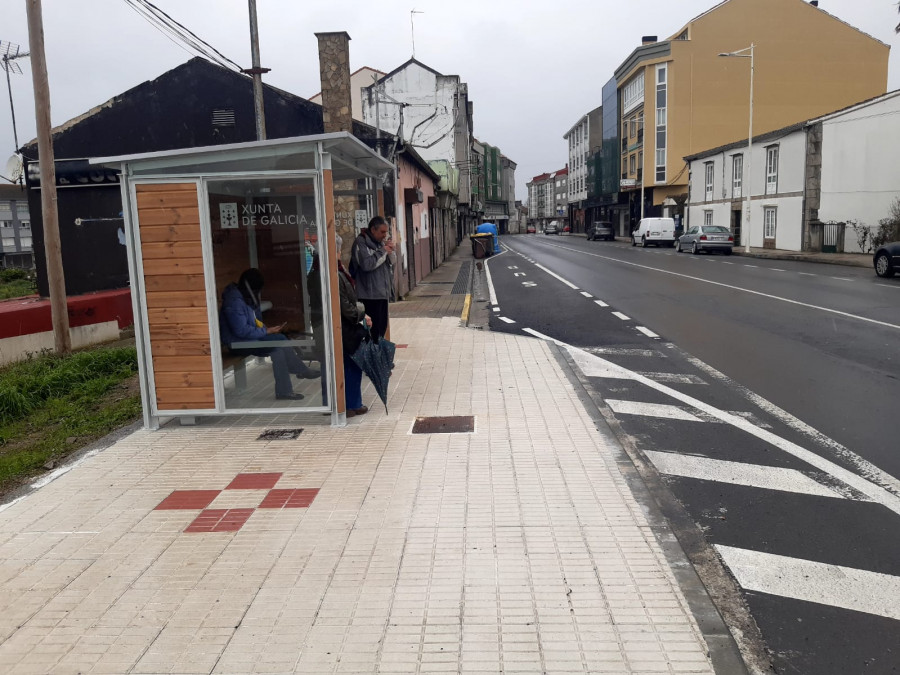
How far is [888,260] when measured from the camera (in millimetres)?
20406

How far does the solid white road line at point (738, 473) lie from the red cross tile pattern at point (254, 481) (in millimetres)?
2934

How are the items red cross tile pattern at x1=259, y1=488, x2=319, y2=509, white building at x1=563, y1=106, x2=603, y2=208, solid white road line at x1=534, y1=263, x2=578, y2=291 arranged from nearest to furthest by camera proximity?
1. red cross tile pattern at x1=259, y1=488, x2=319, y2=509
2. solid white road line at x1=534, y1=263, x2=578, y2=291
3. white building at x1=563, y1=106, x2=603, y2=208

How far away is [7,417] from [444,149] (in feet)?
130

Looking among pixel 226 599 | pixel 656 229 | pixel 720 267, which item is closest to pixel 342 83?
pixel 226 599

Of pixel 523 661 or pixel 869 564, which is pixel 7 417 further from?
pixel 869 564

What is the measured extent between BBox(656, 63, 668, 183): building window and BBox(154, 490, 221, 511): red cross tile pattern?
5922cm

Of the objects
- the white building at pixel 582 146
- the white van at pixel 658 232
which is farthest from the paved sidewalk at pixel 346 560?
the white building at pixel 582 146

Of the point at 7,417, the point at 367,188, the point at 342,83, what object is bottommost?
the point at 7,417

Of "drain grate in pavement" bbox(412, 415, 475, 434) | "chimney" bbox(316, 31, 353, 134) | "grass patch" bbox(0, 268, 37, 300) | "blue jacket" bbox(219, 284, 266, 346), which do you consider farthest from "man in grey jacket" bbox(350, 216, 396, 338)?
"grass patch" bbox(0, 268, 37, 300)

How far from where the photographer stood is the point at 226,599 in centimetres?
376

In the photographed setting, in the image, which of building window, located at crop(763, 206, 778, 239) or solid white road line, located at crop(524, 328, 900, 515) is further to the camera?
building window, located at crop(763, 206, 778, 239)

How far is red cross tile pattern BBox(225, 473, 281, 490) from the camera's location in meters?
5.35

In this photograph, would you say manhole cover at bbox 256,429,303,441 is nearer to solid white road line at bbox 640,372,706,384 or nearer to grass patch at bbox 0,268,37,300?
solid white road line at bbox 640,372,706,384

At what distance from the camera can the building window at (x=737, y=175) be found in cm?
4275
